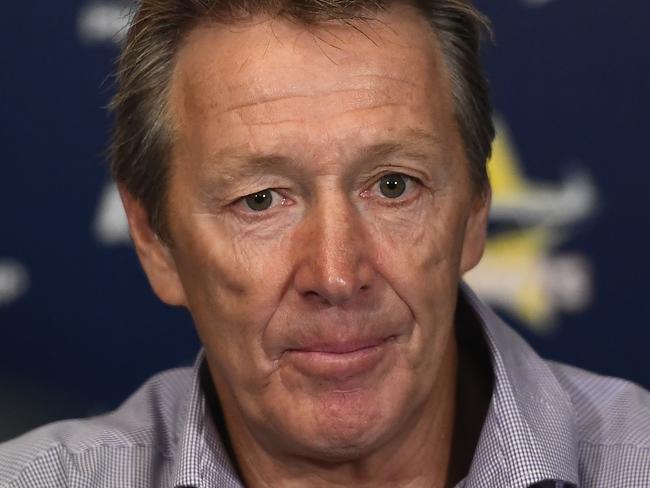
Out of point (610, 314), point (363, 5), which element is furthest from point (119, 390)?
point (363, 5)

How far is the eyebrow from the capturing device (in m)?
1.80

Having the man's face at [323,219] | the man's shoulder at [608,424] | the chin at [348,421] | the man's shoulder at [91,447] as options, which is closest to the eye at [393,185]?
the man's face at [323,219]

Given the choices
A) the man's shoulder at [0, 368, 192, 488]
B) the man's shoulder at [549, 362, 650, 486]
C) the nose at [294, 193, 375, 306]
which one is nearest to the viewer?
the nose at [294, 193, 375, 306]

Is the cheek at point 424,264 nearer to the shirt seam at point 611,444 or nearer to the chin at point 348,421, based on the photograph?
the chin at point 348,421

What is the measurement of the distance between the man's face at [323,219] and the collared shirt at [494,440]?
115 millimetres

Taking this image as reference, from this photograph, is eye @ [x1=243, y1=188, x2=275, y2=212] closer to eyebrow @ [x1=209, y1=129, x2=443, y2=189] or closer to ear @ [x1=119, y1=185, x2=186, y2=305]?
eyebrow @ [x1=209, y1=129, x2=443, y2=189]

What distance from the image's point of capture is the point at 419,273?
183 cm

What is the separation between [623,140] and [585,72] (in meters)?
0.15

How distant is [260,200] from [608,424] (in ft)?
2.10

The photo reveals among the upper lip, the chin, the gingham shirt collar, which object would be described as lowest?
the gingham shirt collar

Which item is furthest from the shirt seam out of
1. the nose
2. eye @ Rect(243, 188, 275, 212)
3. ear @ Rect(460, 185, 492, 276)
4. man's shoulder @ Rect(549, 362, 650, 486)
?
eye @ Rect(243, 188, 275, 212)

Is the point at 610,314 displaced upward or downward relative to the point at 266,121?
downward

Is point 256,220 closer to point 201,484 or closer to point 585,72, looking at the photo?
point 201,484

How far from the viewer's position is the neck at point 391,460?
195cm
